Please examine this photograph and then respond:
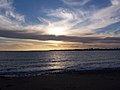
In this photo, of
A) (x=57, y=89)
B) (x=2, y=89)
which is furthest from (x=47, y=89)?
(x=2, y=89)

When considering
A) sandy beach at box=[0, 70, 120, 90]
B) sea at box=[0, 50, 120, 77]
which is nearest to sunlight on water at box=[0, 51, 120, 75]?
sea at box=[0, 50, 120, 77]

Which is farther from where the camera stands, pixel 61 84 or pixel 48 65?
pixel 48 65

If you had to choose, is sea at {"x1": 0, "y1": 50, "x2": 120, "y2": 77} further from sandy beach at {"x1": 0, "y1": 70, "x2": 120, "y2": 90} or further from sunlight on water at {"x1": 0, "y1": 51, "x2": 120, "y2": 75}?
sandy beach at {"x1": 0, "y1": 70, "x2": 120, "y2": 90}

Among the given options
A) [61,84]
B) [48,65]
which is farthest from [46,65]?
[61,84]

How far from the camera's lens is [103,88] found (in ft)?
58.6

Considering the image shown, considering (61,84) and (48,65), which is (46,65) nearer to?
(48,65)

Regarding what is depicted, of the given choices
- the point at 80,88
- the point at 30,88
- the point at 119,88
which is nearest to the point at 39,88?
the point at 30,88

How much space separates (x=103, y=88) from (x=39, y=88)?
17.3 ft

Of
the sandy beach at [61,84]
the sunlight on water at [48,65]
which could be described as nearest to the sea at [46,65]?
the sunlight on water at [48,65]

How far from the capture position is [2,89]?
1741 cm

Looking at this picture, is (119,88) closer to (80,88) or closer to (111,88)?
(111,88)

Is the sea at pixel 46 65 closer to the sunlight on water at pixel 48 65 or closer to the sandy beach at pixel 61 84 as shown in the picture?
the sunlight on water at pixel 48 65

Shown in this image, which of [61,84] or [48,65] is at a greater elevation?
[61,84]

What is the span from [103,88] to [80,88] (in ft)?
6.18
